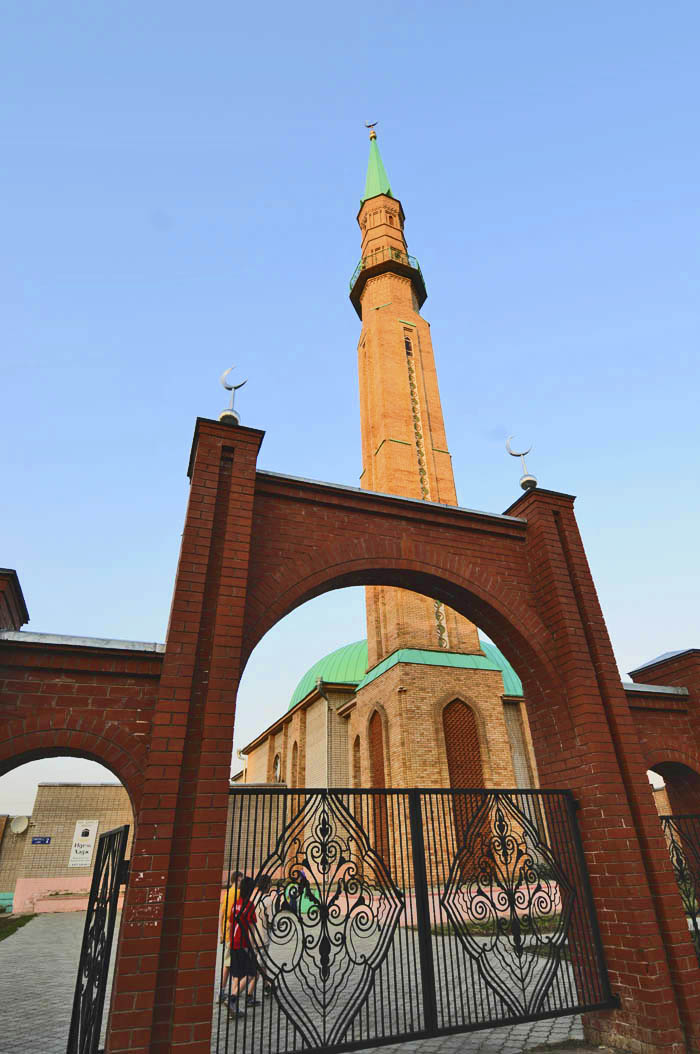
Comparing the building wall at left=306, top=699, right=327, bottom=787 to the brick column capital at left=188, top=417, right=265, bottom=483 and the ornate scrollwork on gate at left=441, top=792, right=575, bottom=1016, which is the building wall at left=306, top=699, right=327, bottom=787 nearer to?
the ornate scrollwork on gate at left=441, top=792, right=575, bottom=1016

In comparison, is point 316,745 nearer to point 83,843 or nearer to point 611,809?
point 83,843

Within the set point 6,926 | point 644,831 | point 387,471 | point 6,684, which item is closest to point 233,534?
point 6,684

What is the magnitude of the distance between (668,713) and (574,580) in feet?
7.30

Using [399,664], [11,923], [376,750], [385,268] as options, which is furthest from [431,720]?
[385,268]

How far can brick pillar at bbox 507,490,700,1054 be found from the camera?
5.18 m

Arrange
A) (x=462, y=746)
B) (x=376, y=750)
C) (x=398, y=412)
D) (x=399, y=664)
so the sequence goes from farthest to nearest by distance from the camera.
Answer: (x=398, y=412)
(x=376, y=750)
(x=399, y=664)
(x=462, y=746)

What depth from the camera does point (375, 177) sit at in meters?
29.1

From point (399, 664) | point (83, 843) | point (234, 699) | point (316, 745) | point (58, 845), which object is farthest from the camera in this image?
point (316, 745)

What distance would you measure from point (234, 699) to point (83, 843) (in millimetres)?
20434

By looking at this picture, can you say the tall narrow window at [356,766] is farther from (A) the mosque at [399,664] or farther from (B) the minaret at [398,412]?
(B) the minaret at [398,412]

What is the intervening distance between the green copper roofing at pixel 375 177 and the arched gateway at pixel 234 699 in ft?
85.2

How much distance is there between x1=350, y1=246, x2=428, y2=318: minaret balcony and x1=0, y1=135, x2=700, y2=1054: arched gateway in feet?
64.2

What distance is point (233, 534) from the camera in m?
5.78

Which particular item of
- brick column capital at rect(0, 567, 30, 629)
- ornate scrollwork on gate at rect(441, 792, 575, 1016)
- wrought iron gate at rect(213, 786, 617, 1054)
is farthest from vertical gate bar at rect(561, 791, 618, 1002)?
brick column capital at rect(0, 567, 30, 629)
